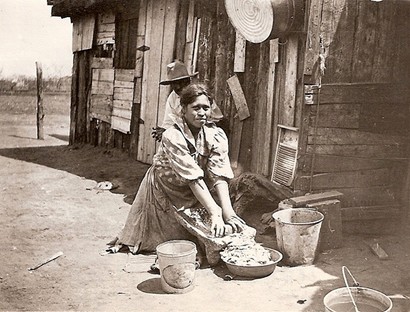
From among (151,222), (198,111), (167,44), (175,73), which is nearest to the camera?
(198,111)

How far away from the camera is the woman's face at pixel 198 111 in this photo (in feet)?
16.7

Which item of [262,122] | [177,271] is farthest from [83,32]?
[177,271]

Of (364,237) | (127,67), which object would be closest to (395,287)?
(364,237)

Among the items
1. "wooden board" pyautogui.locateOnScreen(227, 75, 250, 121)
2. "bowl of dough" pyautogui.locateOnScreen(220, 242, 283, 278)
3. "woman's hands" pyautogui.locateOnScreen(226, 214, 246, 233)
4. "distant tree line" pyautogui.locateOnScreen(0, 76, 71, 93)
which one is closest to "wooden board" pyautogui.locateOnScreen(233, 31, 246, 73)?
"wooden board" pyautogui.locateOnScreen(227, 75, 250, 121)

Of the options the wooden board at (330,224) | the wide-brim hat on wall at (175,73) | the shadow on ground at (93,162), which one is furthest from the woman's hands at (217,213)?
the shadow on ground at (93,162)

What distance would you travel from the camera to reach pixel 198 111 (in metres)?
5.11

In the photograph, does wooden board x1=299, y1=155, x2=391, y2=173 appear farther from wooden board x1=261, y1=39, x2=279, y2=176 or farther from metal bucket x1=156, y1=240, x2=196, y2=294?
metal bucket x1=156, y1=240, x2=196, y2=294

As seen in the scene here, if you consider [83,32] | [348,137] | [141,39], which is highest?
[83,32]

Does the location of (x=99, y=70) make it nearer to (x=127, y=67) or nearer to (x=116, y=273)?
(x=127, y=67)

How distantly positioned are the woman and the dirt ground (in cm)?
33

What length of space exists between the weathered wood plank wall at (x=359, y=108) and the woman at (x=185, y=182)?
49.5 inches

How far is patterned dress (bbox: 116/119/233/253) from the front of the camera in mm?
5039

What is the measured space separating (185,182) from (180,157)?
28cm

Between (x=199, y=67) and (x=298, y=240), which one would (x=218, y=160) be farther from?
(x=199, y=67)
